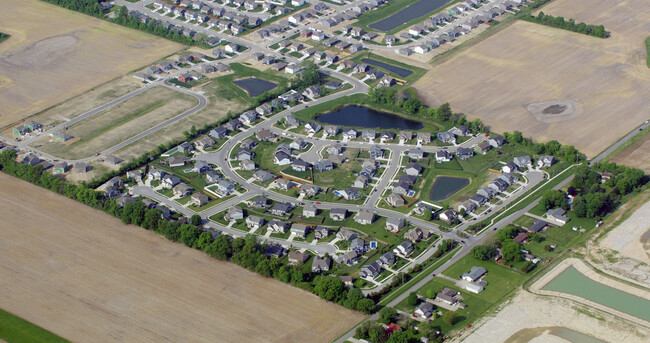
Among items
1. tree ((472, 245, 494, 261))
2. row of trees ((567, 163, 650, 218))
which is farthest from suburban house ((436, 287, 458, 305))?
row of trees ((567, 163, 650, 218))

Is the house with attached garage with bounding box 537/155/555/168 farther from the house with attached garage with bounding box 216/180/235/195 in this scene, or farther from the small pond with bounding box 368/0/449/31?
the small pond with bounding box 368/0/449/31

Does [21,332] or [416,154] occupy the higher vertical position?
[416,154]

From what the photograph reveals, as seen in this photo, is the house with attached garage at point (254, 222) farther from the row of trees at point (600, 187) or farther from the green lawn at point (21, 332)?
the row of trees at point (600, 187)

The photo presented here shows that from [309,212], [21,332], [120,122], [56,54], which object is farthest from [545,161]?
[56,54]

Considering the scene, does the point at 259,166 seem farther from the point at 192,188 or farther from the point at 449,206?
the point at 449,206

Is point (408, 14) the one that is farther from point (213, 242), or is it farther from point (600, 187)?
point (213, 242)

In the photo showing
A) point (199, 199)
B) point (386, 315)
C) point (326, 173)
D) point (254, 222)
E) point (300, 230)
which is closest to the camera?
point (386, 315)
